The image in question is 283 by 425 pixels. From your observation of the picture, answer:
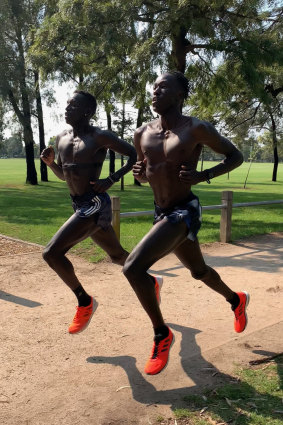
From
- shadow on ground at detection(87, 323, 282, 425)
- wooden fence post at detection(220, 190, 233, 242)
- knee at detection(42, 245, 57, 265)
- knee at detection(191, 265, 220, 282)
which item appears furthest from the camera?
wooden fence post at detection(220, 190, 233, 242)

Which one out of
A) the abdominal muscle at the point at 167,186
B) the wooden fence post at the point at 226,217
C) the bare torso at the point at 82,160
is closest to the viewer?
the abdominal muscle at the point at 167,186

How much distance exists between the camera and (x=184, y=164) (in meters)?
3.40

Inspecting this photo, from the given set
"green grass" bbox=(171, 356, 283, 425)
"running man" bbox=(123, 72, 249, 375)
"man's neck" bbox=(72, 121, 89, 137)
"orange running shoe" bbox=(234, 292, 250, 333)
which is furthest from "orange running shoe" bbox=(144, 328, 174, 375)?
"man's neck" bbox=(72, 121, 89, 137)

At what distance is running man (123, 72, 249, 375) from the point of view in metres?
3.26

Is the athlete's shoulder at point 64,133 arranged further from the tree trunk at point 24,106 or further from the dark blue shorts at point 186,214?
the tree trunk at point 24,106

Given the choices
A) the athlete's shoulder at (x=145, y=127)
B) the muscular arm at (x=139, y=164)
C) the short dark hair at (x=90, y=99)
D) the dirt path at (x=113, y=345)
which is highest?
the short dark hair at (x=90, y=99)

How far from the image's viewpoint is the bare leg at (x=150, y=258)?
10.5ft

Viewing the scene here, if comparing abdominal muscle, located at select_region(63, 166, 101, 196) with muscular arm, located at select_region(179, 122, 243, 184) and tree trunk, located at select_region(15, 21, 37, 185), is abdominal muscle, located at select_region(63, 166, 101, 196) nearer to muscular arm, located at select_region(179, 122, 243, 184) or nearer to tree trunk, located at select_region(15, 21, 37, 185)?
muscular arm, located at select_region(179, 122, 243, 184)

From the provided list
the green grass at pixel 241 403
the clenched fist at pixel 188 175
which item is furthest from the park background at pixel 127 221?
the clenched fist at pixel 188 175

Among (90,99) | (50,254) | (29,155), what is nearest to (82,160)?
(90,99)

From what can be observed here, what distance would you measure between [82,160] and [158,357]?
185 centimetres

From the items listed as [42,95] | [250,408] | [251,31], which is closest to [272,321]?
[250,408]

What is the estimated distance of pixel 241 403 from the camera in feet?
9.93

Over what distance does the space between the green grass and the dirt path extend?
11 cm
